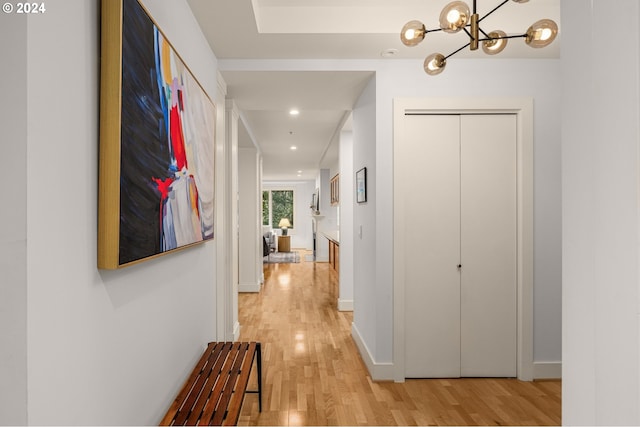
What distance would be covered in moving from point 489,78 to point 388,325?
2.15 metres

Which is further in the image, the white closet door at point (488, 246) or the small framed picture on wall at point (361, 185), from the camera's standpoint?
the small framed picture on wall at point (361, 185)

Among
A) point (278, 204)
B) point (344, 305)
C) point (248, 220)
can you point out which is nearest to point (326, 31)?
point (344, 305)

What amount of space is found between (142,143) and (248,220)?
4.78 meters

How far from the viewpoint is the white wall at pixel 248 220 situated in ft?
19.3

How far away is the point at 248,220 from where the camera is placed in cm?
596

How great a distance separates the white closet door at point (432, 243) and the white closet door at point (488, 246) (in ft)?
0.23

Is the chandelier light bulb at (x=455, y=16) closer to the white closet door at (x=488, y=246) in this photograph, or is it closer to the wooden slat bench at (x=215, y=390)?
the white closet door at (x=488, y=246)

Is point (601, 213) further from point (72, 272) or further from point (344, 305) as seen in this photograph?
point (344, 305)

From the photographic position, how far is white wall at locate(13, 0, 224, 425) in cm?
80

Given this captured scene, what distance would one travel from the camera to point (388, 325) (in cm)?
279

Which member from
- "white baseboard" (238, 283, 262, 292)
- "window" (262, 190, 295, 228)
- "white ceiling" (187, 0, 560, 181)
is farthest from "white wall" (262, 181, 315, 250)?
"white ceiling" (187, 0, 560, 181)

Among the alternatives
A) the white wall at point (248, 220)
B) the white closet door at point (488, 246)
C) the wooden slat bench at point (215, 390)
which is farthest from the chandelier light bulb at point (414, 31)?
the white wall at point (248, 220)

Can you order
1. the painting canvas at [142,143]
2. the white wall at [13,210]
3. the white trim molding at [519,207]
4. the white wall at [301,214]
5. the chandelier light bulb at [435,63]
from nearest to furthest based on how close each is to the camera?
the white wall at [13,210], the painting canvas at [142,143], the chandelier light bulb at [435,63], the white trim molding at [519,207], the white wall at [301,214]

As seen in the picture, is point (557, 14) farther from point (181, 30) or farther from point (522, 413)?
point (522, 413)
